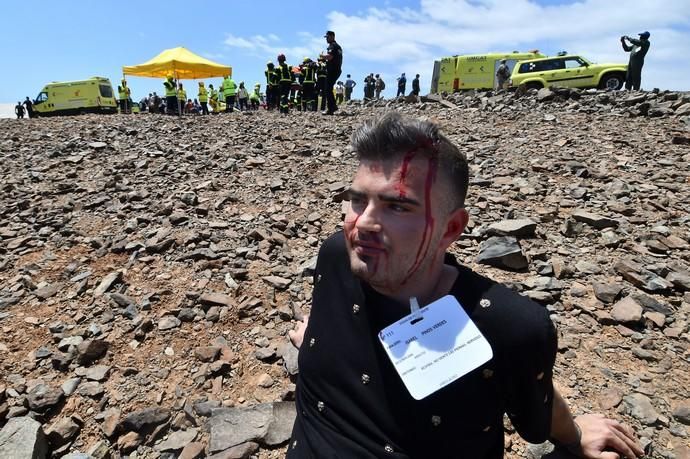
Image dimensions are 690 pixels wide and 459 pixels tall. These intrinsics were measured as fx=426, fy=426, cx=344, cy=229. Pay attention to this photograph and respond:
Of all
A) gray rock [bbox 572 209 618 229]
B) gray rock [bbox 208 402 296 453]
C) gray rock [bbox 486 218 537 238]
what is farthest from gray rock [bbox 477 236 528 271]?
gray rock [bbox 208 402 296 453]

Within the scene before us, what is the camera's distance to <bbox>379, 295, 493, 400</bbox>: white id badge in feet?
5.16

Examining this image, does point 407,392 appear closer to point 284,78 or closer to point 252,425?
point 252,425

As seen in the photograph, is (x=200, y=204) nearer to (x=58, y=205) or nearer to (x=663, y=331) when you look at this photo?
(x=58, y=205)

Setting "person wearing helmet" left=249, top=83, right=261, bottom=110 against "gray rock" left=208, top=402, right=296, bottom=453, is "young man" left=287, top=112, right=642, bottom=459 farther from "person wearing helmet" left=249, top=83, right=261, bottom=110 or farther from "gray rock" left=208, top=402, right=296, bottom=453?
"person wearing helmet" left=249, top=83, right=261, bottom=110

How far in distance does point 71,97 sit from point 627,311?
36311mm

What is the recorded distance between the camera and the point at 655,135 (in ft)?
27.2

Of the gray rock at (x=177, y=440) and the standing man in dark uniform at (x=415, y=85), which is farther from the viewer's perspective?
the standing man in dark uniform at (x=415, y=85)

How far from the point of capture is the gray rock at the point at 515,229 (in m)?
4.87

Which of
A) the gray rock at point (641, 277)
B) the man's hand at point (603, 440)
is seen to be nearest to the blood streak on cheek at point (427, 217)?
the man's hand at point (603, 440)

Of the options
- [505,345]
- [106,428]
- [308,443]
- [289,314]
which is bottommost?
[106,428]

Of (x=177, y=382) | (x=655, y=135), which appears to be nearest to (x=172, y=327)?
(x=177, y=382)

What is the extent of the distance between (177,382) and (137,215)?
357 cm

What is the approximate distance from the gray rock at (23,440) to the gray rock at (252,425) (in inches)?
41.5

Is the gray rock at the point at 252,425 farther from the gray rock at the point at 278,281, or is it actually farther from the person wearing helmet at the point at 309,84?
the person wearing helmet at the point at 309,84
